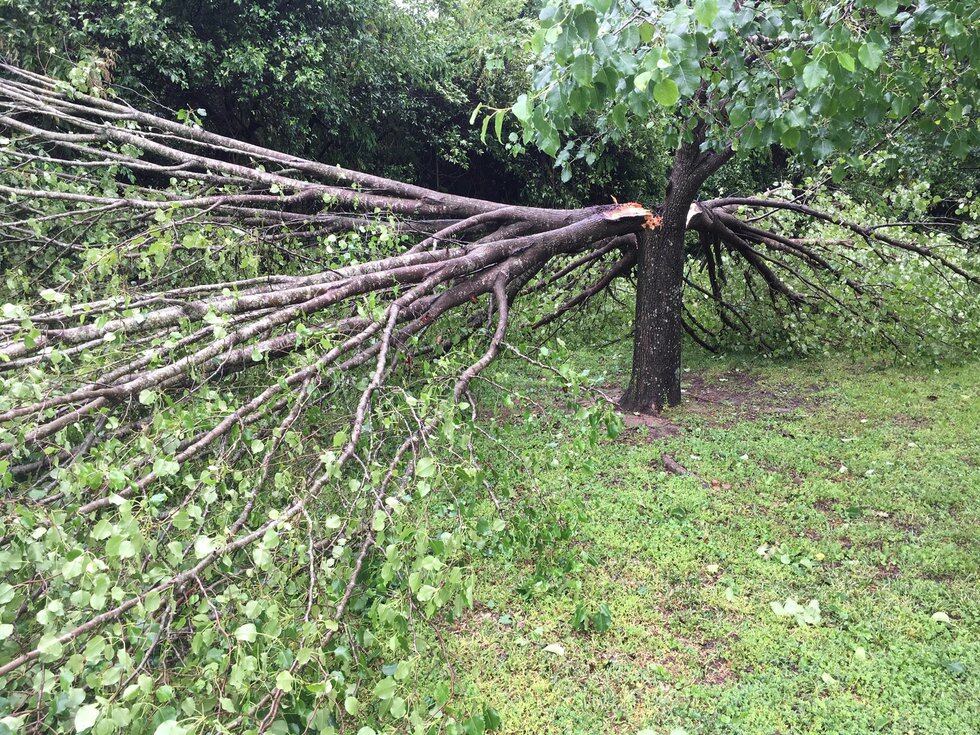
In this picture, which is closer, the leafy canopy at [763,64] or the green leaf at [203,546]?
the green leaf at [203,546]

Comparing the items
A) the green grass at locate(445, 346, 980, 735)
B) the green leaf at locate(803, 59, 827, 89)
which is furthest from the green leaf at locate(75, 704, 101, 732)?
the green leaf at locate(803, 59, 827, 89)

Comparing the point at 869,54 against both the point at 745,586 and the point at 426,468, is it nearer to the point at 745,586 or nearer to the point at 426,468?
the point at 426,468

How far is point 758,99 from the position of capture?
8.93 feet

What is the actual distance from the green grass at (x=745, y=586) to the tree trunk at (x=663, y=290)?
52 centimetres

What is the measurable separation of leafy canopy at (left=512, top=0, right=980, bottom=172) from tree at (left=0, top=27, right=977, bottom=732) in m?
0.35

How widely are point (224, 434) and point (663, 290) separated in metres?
3.89

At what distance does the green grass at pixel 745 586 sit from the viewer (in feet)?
7.62

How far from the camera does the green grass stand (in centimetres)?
232

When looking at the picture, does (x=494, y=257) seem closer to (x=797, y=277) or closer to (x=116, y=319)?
(x=116, y=319)

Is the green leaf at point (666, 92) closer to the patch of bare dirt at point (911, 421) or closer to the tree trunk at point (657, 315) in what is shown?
the tree trunk at point (657, 315)

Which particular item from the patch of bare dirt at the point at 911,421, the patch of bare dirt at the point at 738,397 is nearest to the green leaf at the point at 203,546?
the patch of bare dirt at the point at 738,397

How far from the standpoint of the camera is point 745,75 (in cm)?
278

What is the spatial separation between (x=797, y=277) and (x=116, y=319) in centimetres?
603

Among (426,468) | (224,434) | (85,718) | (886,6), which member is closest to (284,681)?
(85,718)
